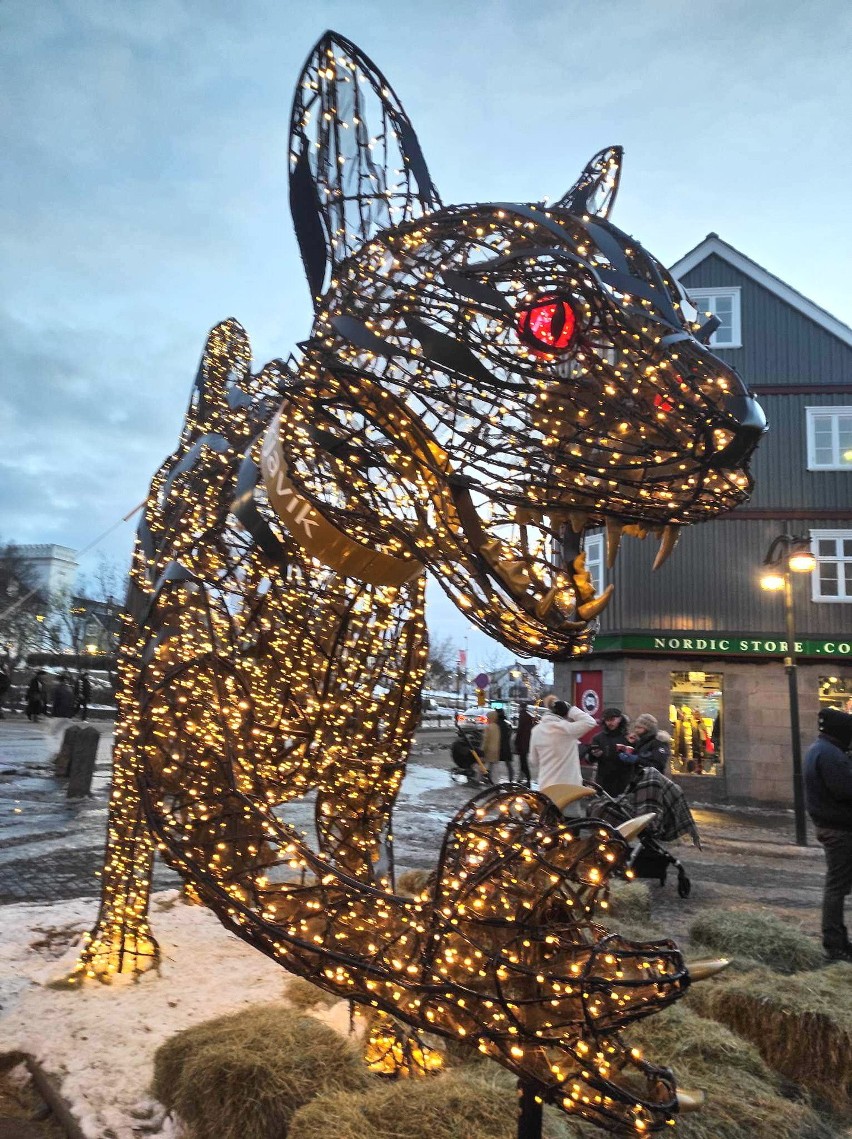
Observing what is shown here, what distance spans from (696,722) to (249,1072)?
1554cm

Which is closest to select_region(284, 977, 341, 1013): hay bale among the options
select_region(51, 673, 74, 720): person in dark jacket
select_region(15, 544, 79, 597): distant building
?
select_region(51, 673, 74, 720): person in dark jacket

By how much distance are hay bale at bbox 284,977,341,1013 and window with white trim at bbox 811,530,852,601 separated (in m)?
15.5

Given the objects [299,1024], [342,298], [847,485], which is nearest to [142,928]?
[299,1024]

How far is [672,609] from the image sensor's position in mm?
17016

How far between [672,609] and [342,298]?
15.6m

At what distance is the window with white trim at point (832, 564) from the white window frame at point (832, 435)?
1.45 m

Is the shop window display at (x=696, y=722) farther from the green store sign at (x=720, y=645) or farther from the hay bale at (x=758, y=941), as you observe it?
the hay bale at (x=758, y=941)

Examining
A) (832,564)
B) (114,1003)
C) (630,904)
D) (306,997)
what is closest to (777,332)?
(832,564)

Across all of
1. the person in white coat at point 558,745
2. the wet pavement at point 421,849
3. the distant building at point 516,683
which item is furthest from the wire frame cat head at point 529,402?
the distant building at point 516,683

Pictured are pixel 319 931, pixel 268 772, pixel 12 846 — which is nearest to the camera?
pixel 319 931

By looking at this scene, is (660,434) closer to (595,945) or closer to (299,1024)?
(595,945)

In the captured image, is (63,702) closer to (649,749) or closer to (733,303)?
(649,749)

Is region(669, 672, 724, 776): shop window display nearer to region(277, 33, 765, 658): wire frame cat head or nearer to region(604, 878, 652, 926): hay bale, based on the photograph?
region(604, 878, 652, 926): hay bale

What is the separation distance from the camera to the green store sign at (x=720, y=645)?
16188 millimetres
